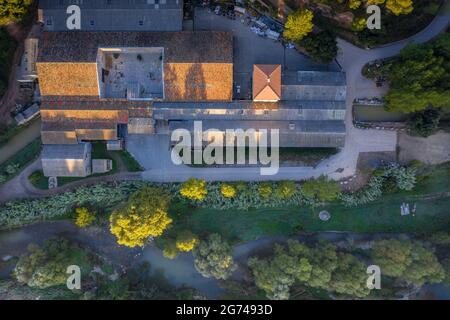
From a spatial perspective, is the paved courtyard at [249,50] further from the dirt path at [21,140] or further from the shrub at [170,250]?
the dirt path at [21,140]

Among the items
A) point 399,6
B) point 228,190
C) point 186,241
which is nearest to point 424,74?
point 399,6

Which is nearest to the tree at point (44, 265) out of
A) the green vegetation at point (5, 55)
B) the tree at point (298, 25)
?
the green vegetation at point (5, 55)

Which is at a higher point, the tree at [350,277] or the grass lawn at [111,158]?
the grass lawn at [111,158]

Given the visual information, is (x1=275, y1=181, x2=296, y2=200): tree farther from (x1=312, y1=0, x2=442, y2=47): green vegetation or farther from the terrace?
(x1=312, y1=0, x2=442, y2=47): green vegetation

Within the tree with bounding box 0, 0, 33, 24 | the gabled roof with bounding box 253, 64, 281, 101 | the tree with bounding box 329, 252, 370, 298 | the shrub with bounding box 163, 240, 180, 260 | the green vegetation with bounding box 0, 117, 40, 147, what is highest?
the tree with bounding box 0, 0, 33, 24

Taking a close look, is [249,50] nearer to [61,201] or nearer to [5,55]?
[5,55]

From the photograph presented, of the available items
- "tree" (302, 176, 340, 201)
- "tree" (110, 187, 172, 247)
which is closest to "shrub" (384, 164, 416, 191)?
"tree" (302, 176, 340, 201)

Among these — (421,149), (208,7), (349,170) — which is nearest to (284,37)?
(208,7)
